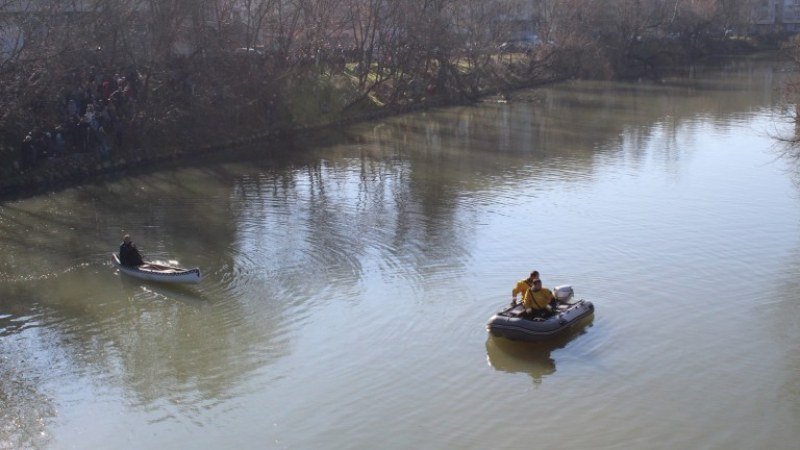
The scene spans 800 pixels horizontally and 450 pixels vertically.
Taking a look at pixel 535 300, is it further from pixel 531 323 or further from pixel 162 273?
pixel 162 273

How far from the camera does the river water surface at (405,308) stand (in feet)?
47.5

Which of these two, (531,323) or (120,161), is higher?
(120,161)

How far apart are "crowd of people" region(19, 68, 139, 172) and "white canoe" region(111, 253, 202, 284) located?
11702mm

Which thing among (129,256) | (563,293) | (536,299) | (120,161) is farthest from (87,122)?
(536,299)

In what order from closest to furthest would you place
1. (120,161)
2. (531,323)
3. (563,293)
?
(531,323), (563,293), (120,161)

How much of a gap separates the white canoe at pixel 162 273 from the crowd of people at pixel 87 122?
11702 millimetres

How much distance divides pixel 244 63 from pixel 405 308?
2340 centimetres

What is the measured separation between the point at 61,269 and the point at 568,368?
1247 cm

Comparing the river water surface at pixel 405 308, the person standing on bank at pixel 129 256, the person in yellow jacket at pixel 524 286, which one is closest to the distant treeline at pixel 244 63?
the river water surface at pixel 405 308

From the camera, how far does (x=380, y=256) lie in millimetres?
22547

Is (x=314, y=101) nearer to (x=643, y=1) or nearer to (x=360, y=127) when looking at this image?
(x=360, y=127)

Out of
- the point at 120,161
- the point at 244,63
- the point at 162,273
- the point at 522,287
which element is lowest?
the point at 522,287

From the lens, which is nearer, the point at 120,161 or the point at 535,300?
the point at 535,300

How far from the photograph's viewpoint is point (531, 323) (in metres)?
16.8
